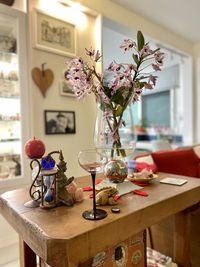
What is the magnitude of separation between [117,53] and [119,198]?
3.55 metres

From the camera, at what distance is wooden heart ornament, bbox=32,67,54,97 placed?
7.47ft

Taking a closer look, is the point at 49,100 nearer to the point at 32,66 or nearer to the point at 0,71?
the point at 32,66

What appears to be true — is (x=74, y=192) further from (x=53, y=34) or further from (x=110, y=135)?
(x=53, y=34)

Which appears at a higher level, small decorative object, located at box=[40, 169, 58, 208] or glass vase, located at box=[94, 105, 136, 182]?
glass vase, located at box=[94, 105, 136, 182]

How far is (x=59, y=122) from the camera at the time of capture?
250cm

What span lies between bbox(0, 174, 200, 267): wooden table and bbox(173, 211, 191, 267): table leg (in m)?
0.28

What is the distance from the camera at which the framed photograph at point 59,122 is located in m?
2.41

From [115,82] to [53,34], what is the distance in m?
1.57

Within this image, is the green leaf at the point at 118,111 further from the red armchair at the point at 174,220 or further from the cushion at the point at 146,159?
the cushion at the point at 146,159

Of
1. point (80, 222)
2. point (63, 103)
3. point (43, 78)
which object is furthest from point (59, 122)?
point (80, 222)

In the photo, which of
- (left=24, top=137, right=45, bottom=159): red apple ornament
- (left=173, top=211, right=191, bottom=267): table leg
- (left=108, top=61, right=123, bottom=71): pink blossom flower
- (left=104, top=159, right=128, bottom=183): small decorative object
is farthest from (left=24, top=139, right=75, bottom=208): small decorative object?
(left=173, top=211, right=191, bottom=267): table leg

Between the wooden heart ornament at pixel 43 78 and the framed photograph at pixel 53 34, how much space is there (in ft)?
0.78

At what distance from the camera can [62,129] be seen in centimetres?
253

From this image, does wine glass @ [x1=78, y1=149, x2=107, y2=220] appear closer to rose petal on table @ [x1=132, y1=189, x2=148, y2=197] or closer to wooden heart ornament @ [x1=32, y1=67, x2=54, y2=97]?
rose petal on table @ [x1=132, y1=189, x2=148, y2=197]
